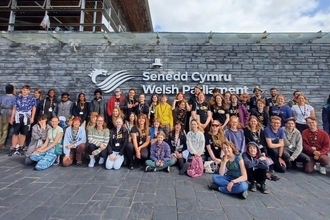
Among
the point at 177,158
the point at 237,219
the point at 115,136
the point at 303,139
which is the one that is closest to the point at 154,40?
the point at 115,136

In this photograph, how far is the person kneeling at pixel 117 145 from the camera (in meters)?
4.05

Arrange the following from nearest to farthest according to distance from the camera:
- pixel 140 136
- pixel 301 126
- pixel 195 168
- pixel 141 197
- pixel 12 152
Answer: pixel 141 197
pixel 195 168
pixel 140 136
pixel 301 126
pixel 12 152

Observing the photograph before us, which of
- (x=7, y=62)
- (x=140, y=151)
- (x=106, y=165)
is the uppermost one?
(x=7, y=62)

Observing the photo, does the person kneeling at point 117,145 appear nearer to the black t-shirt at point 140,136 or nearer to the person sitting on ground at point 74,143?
the black t-shirt at point 140,136

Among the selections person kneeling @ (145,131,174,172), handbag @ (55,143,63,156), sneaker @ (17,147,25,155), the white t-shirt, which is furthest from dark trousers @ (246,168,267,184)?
sneaker @ (17,147,25,155)

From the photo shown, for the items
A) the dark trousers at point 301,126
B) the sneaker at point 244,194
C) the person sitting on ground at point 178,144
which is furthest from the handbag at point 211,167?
the dark trousers at point 301,126

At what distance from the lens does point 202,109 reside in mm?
4762

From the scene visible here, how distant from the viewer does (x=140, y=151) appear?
4.14 m

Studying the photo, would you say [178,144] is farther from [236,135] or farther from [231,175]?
[231,175]

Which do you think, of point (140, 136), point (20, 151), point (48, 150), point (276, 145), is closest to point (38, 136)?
point (48, 150)

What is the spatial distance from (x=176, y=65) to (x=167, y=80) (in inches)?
23.2

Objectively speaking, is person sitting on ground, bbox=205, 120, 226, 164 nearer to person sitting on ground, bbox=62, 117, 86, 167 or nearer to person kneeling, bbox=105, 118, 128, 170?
person kneeling, bbox=105, 118, 128, 170

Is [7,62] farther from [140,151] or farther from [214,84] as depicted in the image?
[214,84]

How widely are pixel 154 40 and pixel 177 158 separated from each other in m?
4.10
